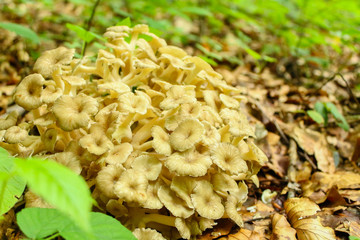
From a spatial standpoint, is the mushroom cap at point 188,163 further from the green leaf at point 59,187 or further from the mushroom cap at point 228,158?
the green leaf at point 59,187

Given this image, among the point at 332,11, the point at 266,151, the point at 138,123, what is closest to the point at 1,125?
the point at 138,123

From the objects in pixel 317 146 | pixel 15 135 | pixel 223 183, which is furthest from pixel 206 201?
pixel 317 146

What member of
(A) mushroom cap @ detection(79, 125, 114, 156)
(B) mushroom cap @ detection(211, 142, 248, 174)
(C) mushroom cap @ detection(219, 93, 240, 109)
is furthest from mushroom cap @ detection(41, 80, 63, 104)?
(C) mushroom cap @ detection(219, 93, 240, 109)

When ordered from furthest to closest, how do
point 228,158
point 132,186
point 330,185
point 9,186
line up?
point 330,185
point 228,158
point 132,186
point 9,186

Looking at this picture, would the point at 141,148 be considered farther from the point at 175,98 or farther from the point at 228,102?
the point at 228,102

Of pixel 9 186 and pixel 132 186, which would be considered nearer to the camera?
pixel 9 186

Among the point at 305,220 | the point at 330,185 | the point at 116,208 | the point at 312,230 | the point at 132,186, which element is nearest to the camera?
the point at 132,186

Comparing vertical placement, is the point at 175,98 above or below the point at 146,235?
above
